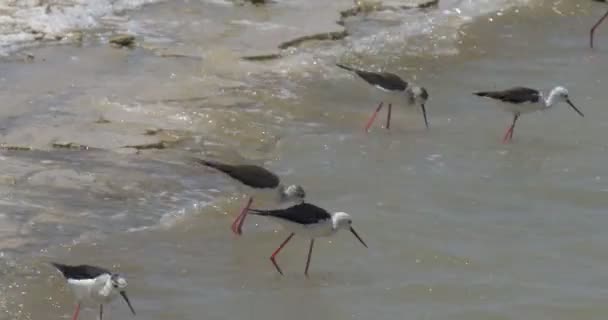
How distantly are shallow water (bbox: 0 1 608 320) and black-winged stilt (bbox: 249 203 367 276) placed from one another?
21 cm

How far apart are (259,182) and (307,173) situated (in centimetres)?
100

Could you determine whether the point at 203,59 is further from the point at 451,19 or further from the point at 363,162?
the point at 451,19

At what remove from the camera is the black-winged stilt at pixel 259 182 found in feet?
25.4

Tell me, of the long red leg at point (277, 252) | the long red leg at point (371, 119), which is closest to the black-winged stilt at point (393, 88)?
the long red leg at point (371, 119)

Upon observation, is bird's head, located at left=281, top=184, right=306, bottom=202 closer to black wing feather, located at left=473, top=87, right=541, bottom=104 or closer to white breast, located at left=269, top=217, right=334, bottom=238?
white breast, located at left=269, top=217, right=334, bottom=238

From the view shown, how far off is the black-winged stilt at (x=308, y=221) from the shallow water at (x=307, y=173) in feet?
0.68

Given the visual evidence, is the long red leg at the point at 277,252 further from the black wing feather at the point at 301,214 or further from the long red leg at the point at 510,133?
the long red leg at the point at 510,133

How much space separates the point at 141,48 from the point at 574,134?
3.40 m

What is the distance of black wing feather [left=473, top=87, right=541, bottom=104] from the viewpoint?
9656mm

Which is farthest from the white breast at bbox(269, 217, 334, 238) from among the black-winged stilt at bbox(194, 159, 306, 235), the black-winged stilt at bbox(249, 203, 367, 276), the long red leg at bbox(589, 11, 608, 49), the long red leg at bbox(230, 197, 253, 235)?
the long red leg at bbox(589, 11, 608, 49)

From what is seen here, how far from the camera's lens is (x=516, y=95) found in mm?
9656

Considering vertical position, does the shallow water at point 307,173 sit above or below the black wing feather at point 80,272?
below

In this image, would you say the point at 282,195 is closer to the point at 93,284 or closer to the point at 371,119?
the point at 93,284

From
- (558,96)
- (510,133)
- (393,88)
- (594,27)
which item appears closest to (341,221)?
(393,88)
